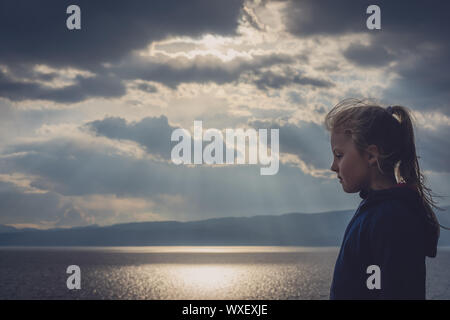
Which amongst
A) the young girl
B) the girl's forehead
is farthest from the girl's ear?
the girl's forehead

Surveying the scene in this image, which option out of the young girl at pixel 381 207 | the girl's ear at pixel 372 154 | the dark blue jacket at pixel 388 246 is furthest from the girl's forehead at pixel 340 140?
the dark blue jacket at pixel 388 246

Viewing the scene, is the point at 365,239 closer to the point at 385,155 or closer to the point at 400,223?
the point at 400,223

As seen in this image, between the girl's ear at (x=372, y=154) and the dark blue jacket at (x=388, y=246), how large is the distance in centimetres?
22

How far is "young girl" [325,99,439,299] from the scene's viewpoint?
2824mm

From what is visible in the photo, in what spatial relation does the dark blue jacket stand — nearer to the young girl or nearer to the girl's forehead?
the young girl

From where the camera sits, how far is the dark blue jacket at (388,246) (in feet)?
9.19

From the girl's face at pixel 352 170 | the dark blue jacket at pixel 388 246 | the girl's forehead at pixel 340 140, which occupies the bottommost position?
the dark blue jacket at pixel 388 246

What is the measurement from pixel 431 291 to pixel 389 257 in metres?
84.7

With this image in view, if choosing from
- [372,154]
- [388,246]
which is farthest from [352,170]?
[388,246]

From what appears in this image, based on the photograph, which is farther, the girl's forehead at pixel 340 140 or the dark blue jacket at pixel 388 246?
the girl's forehead at pixel 340 140

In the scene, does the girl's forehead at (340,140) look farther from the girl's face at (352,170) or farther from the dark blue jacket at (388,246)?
the dark blue jacket at (388,246)

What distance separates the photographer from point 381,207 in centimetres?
302

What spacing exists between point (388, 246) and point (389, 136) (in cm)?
84
